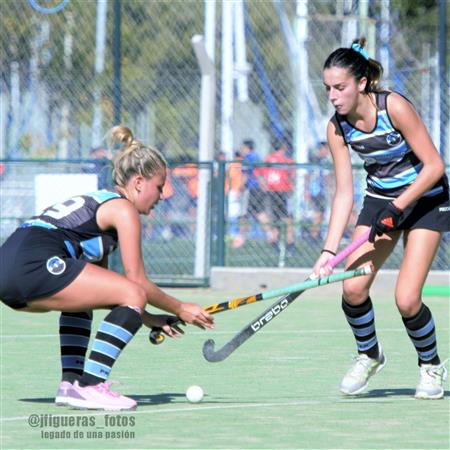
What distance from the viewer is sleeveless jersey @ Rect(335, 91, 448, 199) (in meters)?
6.84

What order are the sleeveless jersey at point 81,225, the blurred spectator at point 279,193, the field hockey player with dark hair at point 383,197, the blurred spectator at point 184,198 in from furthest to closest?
the blurred spectator at point 279,193 → the blurred spectator at point 184,198 → the field hockey player with dark hair at point 383,197 → the sleeveless jersey at point 81,225

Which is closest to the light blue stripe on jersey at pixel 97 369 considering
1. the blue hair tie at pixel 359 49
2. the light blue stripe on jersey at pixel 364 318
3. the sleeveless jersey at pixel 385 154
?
the light blue stripe on jersey at pixel 364 318

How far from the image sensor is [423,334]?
701cm

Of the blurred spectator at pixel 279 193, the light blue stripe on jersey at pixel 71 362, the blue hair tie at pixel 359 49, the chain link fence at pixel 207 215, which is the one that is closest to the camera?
the light blue stripe on jersey at pixel 71 362

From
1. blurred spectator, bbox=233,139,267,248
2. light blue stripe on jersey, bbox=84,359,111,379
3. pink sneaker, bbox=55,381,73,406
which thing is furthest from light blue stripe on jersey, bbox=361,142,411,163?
blurred spectator, bbox=233,139,267,248

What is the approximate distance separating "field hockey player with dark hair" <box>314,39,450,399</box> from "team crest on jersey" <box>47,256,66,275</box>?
136cm

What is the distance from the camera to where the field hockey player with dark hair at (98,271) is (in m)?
6.23

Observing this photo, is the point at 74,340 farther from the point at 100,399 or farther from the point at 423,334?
the point at 423,334

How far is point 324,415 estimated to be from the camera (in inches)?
247

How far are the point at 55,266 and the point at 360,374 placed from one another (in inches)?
69.6

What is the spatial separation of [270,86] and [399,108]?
12552 millimetres

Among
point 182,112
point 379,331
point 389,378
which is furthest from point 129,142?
point 182,112

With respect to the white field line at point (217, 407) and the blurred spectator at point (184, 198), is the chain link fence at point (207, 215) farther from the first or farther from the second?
the white field line at point (217, 407)

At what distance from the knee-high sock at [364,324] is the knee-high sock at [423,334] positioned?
19 cm
